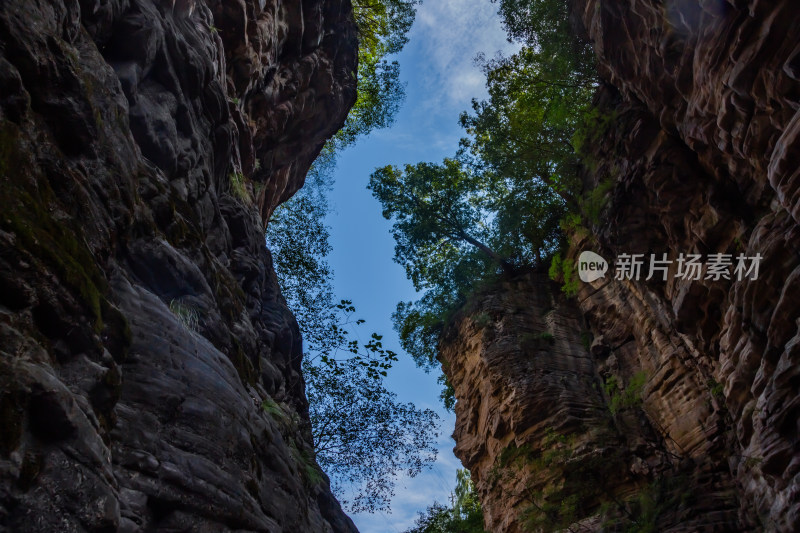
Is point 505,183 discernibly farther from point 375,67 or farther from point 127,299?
point 127,299

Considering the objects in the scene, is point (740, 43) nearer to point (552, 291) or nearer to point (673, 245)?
point (673, 245)

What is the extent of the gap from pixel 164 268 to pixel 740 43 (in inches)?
405

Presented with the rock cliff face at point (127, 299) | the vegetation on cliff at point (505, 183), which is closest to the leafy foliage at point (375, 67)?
the vegetation on cliff at point (505, 183)

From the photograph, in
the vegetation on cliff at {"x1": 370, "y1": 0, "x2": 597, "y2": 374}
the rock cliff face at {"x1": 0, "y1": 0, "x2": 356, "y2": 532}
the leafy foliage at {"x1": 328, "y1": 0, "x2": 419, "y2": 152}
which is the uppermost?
the leafy foliage at {"x1": 328, "y1": 0, "x2": 419, "y2": 152}

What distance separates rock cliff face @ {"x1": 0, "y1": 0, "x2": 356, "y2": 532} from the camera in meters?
3.82

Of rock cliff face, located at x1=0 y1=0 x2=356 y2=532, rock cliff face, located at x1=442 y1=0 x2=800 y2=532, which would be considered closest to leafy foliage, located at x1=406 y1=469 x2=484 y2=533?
rock cliff face, located at x1=442 y1=0 x2=800 y2=532

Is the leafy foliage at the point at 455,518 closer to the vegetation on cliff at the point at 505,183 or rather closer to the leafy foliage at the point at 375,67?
the vegetation on cliff at the point at 505,183

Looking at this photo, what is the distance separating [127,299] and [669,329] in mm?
16065

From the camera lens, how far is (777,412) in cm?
949

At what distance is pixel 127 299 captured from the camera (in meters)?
6.20

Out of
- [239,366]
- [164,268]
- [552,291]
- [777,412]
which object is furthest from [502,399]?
[164,268]

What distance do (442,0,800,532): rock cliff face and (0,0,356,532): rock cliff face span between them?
824 centimetres

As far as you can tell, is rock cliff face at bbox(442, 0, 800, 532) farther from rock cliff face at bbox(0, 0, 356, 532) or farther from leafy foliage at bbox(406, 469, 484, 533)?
rock cliff face at bbox(0, 0, 356, 532)

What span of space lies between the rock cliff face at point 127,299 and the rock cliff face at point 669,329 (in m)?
8.24
